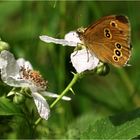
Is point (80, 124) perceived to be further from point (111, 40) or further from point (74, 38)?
point (111, 40)

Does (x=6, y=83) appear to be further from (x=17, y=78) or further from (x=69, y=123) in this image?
(x=69, y=123)

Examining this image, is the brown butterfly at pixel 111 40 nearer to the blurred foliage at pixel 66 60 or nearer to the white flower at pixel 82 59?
the white flower at pixel 82 59

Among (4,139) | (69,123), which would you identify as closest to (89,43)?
(4,139)

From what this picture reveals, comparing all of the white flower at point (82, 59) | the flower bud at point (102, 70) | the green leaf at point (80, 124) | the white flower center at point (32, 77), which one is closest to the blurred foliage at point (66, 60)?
the green leaf at point (80, 124)

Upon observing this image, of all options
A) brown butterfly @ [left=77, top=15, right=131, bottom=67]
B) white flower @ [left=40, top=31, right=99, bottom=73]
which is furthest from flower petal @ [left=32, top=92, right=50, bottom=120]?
brown butterfly @ [left=77, top=15, right=131, bottom=67]

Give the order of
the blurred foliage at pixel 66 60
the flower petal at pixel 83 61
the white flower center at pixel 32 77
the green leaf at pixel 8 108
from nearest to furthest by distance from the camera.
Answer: the green leaf at pixel 8 108 → the flower petal at pixel 83 61 → the white flower center at pixel 32 77 → the blurred foliage at pixel 66 60

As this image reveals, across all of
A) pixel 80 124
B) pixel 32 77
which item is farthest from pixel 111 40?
pixel 80 124
